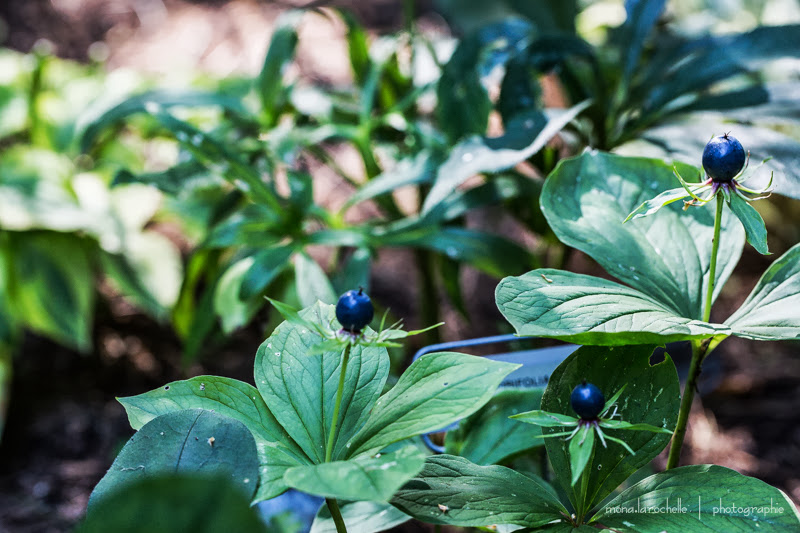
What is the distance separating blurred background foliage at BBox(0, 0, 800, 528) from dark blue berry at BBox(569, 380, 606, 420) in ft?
0.99

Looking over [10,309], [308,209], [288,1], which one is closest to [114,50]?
[288,1]

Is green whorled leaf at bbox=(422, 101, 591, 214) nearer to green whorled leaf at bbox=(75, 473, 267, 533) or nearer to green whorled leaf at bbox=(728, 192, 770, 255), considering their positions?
green whorled leaf at bbox=(728, 192, 770, 255)

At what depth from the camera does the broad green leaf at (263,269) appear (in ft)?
3.39

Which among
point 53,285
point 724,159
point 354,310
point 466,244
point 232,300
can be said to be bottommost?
point 53,285

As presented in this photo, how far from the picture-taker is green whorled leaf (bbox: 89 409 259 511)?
22.0 inches

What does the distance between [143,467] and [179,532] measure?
20 cm

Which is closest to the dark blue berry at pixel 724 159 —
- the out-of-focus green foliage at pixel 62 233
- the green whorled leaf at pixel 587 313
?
the green whorled leaf at pixel 587 313

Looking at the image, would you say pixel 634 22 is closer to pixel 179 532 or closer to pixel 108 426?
pixel 179 532

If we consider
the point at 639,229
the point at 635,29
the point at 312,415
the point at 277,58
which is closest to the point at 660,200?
the point at 639,229

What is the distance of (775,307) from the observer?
65 centimetres

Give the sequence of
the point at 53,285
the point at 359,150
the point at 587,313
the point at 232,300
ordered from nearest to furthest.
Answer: the point at 587,313, the point at 232,300, the point at 359,150, the point at 53,285

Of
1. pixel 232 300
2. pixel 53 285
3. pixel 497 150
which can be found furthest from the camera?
pixel 53 285

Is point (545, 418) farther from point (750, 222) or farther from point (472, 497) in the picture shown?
point (750, 222)

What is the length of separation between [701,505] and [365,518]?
1.12 ft
